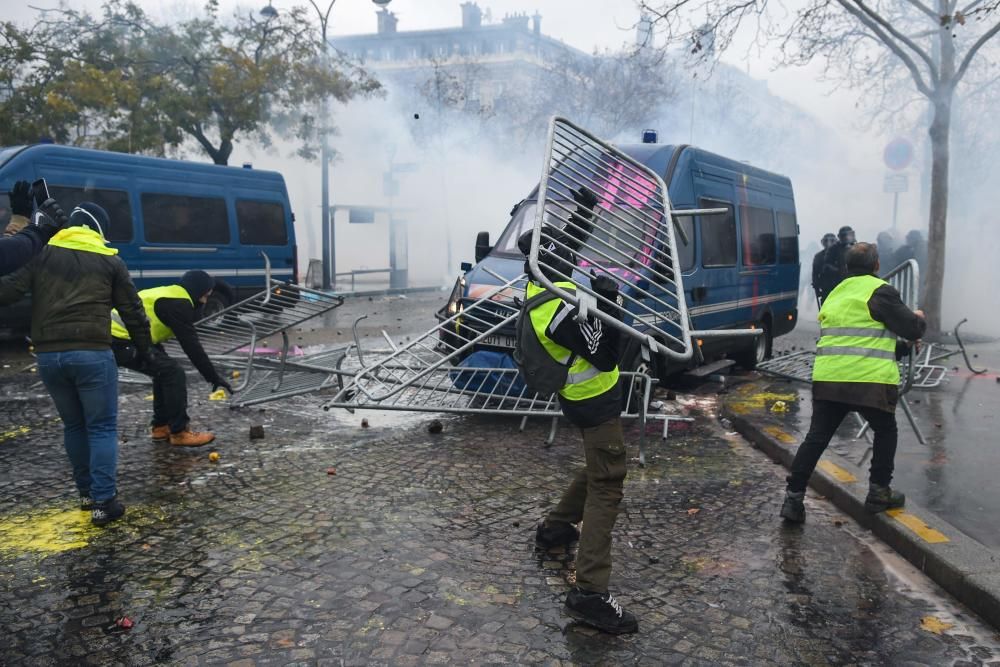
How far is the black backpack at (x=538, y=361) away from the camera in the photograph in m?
3.41

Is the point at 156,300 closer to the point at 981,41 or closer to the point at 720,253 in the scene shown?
the point at 720,253

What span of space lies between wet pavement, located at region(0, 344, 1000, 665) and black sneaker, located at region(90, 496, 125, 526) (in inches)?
3.9

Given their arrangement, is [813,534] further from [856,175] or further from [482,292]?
[856,175]

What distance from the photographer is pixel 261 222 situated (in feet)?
46.0

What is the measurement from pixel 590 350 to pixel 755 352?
24.2 feet

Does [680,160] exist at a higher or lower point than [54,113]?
lower

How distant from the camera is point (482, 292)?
696 centimetres

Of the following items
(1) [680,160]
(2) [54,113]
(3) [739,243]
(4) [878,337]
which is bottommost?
(4) [878,337]

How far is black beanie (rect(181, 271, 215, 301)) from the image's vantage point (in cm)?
584

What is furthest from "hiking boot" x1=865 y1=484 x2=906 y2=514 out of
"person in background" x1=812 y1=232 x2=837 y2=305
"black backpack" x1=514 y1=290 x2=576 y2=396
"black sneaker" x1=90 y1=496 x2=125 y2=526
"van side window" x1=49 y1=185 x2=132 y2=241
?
"van side window" x1=49 y1=185 x2=132 y2=241

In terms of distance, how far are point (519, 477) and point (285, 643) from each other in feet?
7.86

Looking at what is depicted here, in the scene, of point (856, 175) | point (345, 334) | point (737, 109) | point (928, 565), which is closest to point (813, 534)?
point (928, 565)

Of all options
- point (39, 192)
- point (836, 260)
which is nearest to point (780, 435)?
point (39, 192)

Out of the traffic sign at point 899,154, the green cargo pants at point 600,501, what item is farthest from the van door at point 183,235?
the traffic sign at point 899,154
